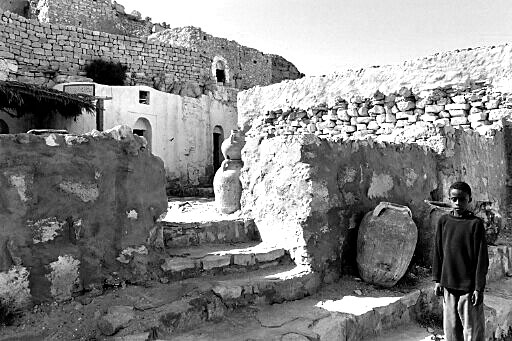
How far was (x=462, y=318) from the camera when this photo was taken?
319cm

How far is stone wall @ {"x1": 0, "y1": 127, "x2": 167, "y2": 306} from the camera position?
2.99 meters

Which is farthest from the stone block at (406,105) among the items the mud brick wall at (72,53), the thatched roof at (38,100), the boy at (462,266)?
the mud brick wall at (72,53)

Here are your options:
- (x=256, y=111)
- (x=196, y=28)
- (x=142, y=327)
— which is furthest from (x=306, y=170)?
(x=196, y=28)

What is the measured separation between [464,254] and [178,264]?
228cm

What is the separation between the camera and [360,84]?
800cm

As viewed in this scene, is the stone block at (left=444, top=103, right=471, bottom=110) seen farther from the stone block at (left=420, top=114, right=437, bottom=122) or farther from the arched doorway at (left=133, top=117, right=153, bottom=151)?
the arched doorway at (left=133, top=117, right=153, bottom=151)

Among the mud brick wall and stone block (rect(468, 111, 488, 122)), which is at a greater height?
the mud brick wall

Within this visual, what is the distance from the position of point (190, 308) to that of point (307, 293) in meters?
1.24

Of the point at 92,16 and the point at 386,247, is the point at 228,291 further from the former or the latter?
the point at 92,16

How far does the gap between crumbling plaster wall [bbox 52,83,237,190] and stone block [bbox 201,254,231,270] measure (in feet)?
29.8

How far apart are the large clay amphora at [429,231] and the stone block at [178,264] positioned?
8.90 ft

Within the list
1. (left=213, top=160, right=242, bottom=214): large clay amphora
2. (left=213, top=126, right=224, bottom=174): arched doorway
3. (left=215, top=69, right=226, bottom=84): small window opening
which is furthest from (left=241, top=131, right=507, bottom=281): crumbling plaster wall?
(left=215, top=69, right=226, bottom=84): small window opening

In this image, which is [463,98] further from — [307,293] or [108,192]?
[108,192]

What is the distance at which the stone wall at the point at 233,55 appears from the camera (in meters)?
18.2
